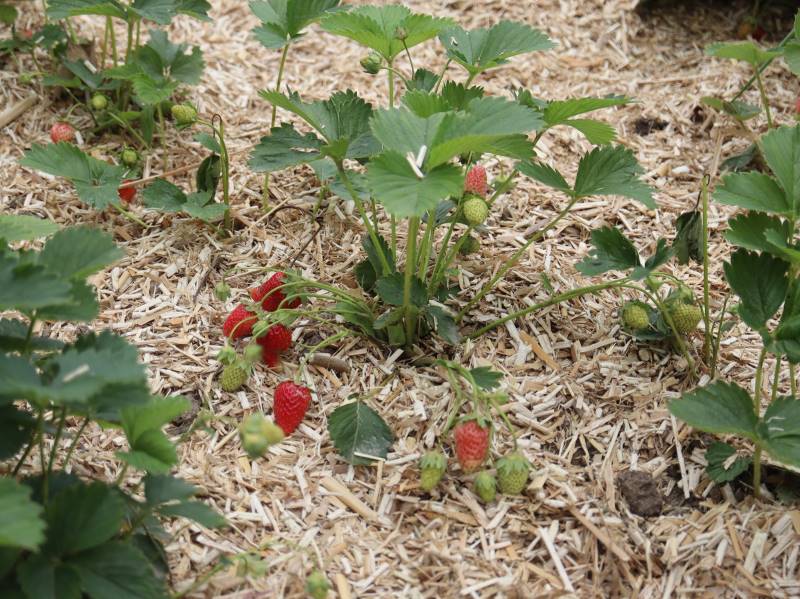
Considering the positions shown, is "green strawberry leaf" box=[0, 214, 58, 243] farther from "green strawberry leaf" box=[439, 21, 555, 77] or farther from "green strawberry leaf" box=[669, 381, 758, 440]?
"green strawberry leaf" box=[669, 381, 758, 440]

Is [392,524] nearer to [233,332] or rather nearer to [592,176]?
[233,332]

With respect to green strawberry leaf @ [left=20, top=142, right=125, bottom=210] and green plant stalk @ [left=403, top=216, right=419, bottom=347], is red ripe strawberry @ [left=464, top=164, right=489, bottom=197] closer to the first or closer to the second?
green plant stalk @ [left=403, top=216, right=419, bottom=347]

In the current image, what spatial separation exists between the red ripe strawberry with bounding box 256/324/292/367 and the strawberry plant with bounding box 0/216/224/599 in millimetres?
473

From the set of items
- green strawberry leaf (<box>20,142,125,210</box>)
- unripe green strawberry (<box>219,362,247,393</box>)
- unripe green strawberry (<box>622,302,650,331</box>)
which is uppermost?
unripe green strawberry (<box>622,302,650,331</box>)

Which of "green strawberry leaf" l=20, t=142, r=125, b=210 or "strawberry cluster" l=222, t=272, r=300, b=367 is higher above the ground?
"green strawberry leaf" l=20, t=142, r=125, b=210

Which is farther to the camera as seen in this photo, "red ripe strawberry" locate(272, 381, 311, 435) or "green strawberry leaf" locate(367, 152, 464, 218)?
"red ripe strawberry" locate(272, 381, 311, 435)

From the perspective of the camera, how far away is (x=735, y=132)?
8.05 feet

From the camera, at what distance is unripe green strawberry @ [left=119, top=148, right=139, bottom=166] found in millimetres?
2211

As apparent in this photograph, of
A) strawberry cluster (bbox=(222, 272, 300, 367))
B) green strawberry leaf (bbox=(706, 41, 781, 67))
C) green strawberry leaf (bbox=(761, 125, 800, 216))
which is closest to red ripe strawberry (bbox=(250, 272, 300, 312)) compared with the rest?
strawberry cluster (bbox=(222, 272, 300, 367))

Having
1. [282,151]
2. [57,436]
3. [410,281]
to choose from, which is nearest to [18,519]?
[57,436]

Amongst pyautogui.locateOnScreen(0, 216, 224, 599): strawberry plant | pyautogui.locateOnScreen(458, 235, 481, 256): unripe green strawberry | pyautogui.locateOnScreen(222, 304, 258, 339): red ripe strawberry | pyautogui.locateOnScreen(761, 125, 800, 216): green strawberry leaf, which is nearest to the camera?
pyautogui.locateOnScreen(0, 216, 224, 599): strawberry plant

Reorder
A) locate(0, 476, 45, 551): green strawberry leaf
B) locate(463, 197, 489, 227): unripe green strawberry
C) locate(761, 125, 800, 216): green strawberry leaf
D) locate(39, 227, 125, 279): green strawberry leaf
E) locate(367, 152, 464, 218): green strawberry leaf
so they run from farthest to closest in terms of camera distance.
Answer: locate(463, 197, 489, 227): unripe green strawberry, locate(761, 125, 800, 216): green strawberry leaf, locate(367, 152, 464, 218): green strawberry leaf, locate(39, 227, 125, 279): green strawberry leaf, locate(0, 476, 45, 551): green strawberry leaf

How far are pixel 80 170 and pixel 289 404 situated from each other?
2.83 ft

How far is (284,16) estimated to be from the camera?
6.81ft
